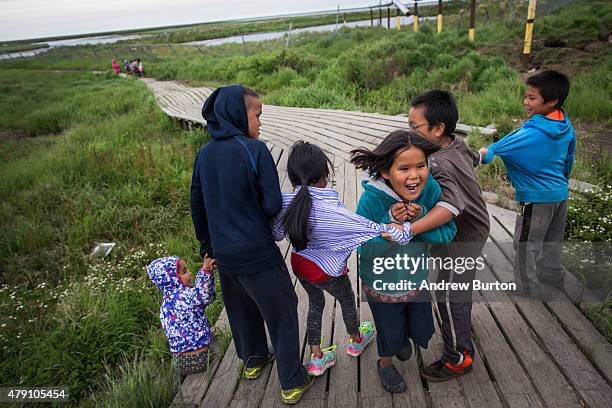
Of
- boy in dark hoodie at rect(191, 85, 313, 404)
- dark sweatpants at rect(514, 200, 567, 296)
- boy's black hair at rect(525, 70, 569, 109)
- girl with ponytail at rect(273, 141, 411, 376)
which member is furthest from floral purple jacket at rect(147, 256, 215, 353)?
boy's black hair at rect(525, 70, 569, 109)

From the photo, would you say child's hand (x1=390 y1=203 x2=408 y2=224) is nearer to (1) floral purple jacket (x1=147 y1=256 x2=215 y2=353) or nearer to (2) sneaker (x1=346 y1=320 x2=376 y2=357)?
(2) sneaker (x1=346 y1=320 x2=376 y2=357)

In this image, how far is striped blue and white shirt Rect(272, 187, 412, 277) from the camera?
1769 millimetres

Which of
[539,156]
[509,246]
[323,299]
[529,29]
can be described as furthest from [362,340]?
[529,29]

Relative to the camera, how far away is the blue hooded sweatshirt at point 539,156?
231 centimetres

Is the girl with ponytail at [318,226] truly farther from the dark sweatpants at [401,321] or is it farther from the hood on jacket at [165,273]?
the hood on jacket at [165,273]

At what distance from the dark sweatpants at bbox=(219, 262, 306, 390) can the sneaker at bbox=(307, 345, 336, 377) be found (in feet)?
0.38

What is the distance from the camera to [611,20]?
1210cm

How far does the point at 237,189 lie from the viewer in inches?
71.7

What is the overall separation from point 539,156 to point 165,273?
7.35 feet

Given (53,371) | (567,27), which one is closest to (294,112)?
(53,371)

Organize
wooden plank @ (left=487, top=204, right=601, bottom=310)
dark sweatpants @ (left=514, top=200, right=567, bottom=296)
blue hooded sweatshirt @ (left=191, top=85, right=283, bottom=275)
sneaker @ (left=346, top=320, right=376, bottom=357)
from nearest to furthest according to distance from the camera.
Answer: blue hooded sweatshirt @ (left=191, top=85, right=283, bottom=275) < sneaker @ (left=346, top=320, right=376, bottom=357) < dark sweatpants @ (left=514, top=200, right=567, bottom=296) < wooden plank @ (left=487, top=204, right=601, bottom=310)

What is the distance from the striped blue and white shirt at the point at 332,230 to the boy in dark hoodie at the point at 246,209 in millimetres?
132

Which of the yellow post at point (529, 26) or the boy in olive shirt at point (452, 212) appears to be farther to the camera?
the yellow post at point (529, 26)

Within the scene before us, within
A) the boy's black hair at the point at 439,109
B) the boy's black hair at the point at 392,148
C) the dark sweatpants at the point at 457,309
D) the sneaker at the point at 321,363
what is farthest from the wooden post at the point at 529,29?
the sneaker at the point at 321,363
